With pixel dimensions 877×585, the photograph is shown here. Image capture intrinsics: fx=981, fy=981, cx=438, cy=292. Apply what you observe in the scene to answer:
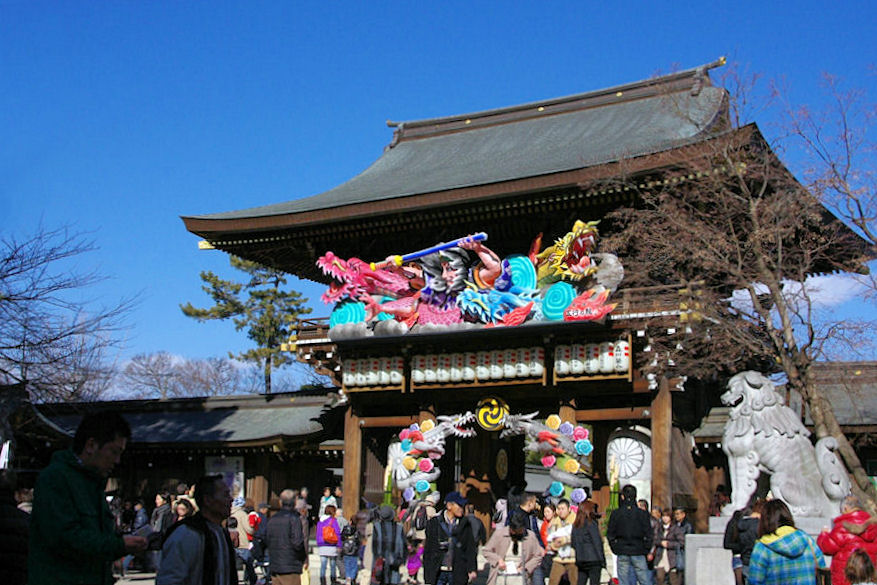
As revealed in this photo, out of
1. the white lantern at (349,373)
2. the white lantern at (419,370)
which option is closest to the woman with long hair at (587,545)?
the white lantern at (419,370)

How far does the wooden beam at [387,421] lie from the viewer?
22.6 meters

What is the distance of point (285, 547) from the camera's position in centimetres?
1071

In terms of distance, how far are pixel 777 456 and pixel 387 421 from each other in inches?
476

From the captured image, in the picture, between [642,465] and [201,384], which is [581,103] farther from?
[201,384]

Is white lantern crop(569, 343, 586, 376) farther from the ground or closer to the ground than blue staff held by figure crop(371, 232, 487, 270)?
closer to the ground

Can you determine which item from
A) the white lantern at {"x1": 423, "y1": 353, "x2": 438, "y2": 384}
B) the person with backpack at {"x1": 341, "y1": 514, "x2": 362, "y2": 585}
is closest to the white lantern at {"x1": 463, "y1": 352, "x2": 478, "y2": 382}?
the white lantern at {"x1": 423, "y1": 353, "x2": 438, "y2": 384}

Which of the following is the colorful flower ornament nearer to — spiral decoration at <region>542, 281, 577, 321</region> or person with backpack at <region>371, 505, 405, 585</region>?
spiral decoration at <region>542, 281, 577, 321</region>

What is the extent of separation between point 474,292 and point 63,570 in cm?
1646

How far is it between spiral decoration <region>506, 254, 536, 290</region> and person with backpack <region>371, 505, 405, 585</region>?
855cm

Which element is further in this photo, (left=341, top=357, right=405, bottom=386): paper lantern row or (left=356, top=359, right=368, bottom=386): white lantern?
(left=356, top=359, right=368, bottom=386): white lantern

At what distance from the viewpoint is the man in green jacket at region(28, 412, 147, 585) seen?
4453 mm

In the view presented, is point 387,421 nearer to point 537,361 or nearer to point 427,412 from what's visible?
point 427,412

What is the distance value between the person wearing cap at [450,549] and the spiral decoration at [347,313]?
396 inches

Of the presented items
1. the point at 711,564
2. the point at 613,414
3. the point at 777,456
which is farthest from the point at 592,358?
the point at 777,456
